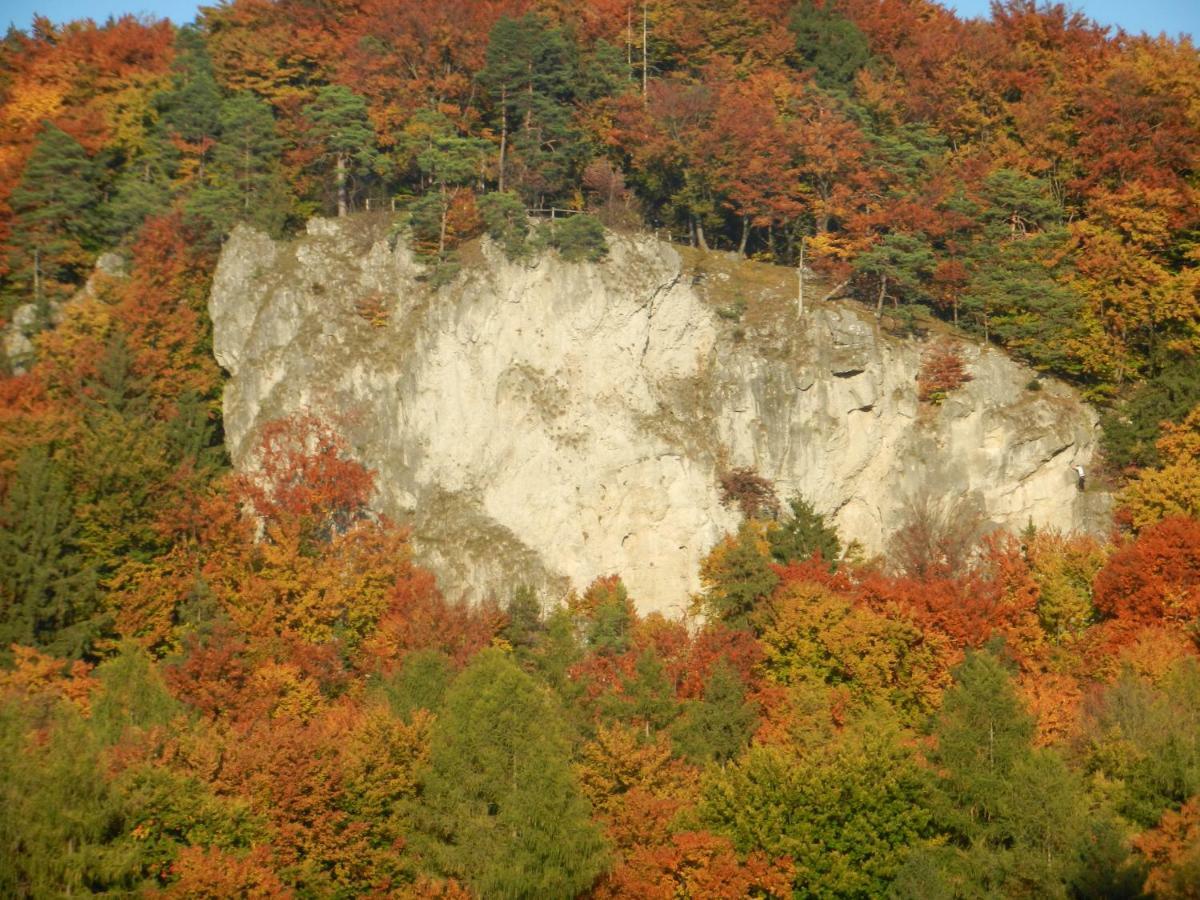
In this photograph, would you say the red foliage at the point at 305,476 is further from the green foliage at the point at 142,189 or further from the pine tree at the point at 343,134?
the green foliage at the point at 142,189

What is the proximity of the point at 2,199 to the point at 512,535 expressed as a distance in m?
22.0

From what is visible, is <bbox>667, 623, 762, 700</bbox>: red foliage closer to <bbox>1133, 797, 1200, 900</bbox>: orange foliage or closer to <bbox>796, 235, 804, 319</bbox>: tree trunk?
<bbox>1133, 797, 1200, 900</bbox>: orange foliage

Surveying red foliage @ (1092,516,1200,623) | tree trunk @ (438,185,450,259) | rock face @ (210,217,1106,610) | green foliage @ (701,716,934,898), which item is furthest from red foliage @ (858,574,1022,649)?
tree trunk @ (438,185,450,259)

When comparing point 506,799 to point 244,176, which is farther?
point 244,176

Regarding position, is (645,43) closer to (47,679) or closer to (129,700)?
(47,679)

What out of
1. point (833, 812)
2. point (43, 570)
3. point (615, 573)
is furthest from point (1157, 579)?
point (43, 570)

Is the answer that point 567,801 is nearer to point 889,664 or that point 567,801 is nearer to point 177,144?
point 889,664

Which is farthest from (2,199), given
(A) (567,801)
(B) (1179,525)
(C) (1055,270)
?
(B) (1179,525)

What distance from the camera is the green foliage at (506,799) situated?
101 feet

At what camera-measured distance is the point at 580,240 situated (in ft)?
146

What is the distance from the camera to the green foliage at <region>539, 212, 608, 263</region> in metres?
44.4

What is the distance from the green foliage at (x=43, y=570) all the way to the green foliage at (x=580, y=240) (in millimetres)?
15845

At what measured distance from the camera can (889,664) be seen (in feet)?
124

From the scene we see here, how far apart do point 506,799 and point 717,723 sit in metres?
6.23
